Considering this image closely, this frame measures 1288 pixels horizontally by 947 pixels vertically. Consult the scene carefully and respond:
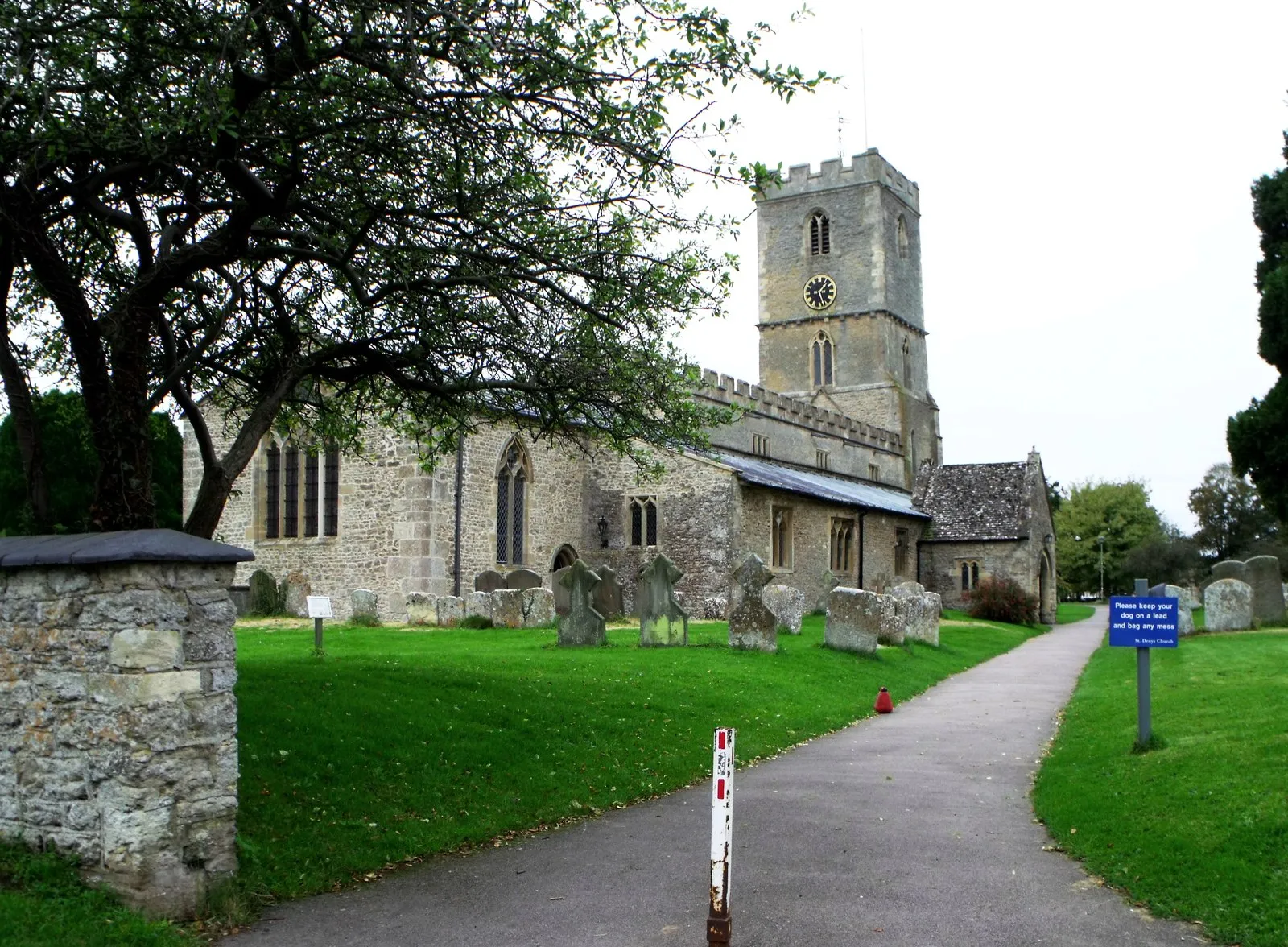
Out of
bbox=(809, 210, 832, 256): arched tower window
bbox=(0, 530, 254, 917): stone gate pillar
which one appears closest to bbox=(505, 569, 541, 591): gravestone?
bbox=(0, 530, 254, 917): stone gate pillar

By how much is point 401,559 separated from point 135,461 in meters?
18.4

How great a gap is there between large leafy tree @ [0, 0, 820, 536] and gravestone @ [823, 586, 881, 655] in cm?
844

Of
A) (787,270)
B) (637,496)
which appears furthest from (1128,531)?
(637,496)

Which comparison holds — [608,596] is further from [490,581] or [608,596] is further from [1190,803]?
[1190,803]

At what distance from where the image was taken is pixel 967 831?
8.00 metres

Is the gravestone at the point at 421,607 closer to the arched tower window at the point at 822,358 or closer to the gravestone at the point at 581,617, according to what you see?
the gravestone at the point at 581,617

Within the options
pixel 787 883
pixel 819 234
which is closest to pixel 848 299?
pixel 819 234

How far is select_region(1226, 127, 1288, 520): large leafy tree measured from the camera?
1842 centimetres

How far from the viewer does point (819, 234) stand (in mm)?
56938

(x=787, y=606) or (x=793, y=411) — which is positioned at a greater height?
(x=793, y=411)

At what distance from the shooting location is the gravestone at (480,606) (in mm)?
22703

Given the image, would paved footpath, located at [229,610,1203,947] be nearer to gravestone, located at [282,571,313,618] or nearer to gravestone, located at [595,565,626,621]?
gravestone, located at [595,565,626,621]

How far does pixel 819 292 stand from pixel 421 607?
37.6m

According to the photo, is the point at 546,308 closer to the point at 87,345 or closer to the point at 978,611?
the point at 87,345
